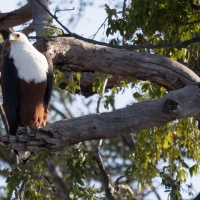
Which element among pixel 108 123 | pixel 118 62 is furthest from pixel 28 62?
pixel 108 123

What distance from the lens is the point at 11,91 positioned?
5.29 metres

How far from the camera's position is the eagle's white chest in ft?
16.8

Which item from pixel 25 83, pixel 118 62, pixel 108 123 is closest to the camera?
pixel 108 123

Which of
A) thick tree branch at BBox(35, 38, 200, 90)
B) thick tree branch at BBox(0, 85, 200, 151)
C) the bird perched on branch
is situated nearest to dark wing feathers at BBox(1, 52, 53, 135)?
the bird perched on branch

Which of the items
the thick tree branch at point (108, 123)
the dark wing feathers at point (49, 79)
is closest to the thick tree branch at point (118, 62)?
the dark wing feathers at point (49, 79)

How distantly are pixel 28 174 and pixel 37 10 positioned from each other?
2301 millimetres

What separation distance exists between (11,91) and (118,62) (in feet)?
3.12

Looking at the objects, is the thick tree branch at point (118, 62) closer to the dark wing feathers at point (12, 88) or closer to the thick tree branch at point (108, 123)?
the dark wing feathers at point (12, 88)

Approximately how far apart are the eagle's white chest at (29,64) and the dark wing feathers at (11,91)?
0.05 m

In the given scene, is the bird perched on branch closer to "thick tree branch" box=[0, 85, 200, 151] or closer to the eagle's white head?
the eagle's white head

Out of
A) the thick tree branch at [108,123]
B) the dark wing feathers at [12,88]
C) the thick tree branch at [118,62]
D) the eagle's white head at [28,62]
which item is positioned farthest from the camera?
the dark wing feathers at [12,88]

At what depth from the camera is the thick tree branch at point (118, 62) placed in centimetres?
502

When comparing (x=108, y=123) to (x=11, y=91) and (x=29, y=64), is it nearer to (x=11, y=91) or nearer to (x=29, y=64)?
(x=29, y=64)

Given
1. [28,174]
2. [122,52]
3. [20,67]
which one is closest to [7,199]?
[28,174]
